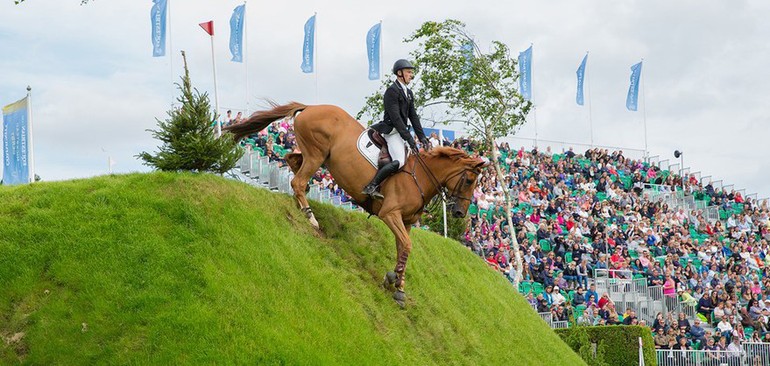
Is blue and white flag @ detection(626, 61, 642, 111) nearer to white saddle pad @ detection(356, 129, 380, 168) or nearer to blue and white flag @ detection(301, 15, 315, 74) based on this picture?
blue and white flag @ detection(301, 15, 315, 74)

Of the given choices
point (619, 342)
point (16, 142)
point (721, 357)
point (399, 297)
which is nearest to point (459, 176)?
point (399, 297)

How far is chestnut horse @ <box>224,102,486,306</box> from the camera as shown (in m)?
18.4

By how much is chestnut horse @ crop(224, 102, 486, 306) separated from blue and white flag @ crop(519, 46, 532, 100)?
40612 millimetres

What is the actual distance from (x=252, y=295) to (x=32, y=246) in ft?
12.0

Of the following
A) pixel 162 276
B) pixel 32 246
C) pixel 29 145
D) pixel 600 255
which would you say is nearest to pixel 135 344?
pixel 162 276

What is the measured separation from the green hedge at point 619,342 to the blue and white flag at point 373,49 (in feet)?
84.9

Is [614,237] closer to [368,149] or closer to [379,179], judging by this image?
[368,149]

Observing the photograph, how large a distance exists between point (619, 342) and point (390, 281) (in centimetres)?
1581

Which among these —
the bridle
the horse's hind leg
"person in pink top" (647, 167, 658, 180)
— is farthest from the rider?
"person in pink top" (647, 167, 658, 180)

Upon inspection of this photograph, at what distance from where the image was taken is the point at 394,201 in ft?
59.8

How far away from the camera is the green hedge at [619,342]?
32188mm

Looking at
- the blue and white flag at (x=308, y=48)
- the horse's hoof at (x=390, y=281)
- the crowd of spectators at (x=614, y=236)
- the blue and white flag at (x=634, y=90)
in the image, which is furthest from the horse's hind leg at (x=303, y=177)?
the blue and white flag at (x=634, y=90)

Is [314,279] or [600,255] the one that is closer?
[314,279]

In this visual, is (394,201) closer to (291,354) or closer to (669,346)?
(291,354)
